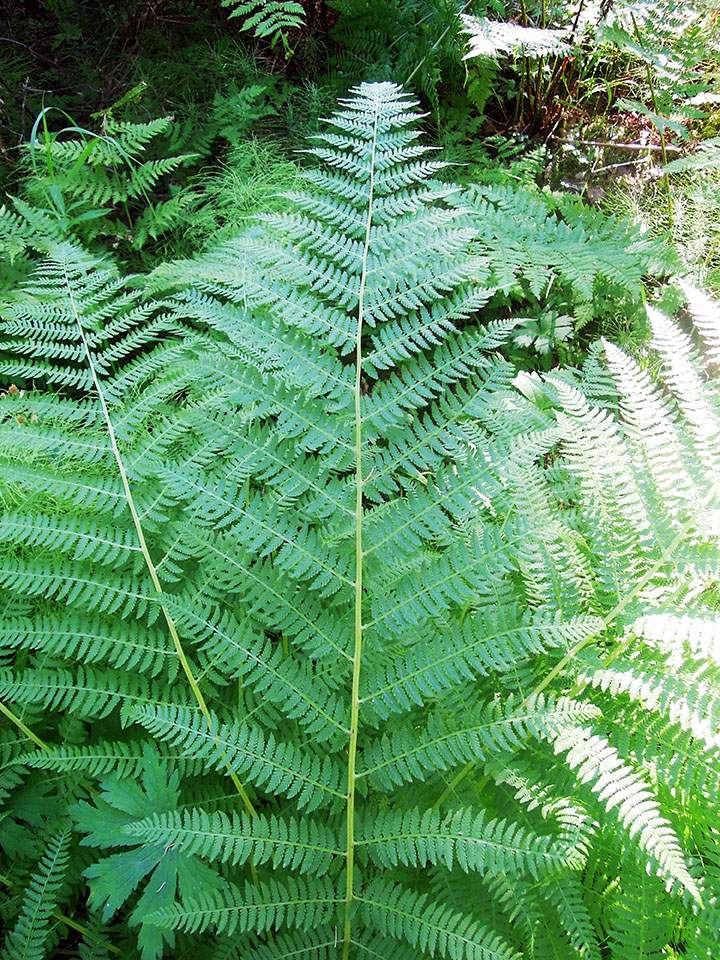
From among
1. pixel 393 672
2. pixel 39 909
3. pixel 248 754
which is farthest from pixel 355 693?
pixel 39 909

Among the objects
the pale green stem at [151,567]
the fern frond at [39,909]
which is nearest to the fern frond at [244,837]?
the pale green stem at [151,567]

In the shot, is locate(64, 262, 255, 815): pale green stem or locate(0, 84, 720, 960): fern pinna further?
locate(64, 262, 255, 815): pale green stem

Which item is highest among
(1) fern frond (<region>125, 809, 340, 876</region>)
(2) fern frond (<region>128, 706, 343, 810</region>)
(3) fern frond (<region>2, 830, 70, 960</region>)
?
(2) fern frond (<region>128, 706, 343, 810</region>)

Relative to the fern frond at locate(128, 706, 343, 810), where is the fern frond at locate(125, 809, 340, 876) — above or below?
below

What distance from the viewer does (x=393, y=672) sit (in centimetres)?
119

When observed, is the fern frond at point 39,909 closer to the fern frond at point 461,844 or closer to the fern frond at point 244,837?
the fern frond at point 244,837

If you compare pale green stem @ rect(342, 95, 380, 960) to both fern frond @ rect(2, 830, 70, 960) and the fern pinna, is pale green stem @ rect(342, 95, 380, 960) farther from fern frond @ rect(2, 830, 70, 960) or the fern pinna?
fern frond @ rect(2, 830, 70, 960)

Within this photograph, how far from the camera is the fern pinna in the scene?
3.67 ft

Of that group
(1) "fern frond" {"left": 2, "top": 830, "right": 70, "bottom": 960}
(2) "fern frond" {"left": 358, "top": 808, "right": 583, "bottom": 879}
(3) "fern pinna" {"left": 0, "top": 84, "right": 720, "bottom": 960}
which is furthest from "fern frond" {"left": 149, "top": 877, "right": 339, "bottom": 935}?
(1) "fern frond" {"left": 2, "top": 830, "right": 70, "bottom": 960}

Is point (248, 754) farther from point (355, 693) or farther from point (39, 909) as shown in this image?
point (39, 909)

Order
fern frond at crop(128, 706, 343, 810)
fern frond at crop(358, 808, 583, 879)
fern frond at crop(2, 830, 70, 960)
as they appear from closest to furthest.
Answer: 1. fern frond at crop(358, 808, 583, 879)
2. fern frond at crop(128, 706, 343, 810)
3. fern frond at crop(2, 830, 70, 960)

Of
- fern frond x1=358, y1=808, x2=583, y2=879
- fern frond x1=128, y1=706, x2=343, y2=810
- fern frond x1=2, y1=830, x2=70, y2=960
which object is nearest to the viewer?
fern frond x1=358, y1=808, x2=583, y2=879

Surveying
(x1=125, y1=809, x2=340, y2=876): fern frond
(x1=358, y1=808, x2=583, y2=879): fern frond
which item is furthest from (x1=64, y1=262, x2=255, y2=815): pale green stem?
(x1=358, y1=808, x2=583, y2=879): fern frond

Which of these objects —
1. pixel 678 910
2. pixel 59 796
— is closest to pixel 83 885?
pixel 59 796
